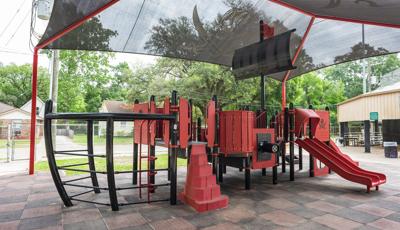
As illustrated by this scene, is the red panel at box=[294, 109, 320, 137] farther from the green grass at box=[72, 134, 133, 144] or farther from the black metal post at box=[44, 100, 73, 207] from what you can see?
the green grass at box=[72, 134, 133, 144]

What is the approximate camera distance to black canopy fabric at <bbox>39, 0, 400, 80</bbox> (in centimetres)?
605

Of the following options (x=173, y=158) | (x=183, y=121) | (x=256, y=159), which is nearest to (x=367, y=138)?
(x=256, y=159)

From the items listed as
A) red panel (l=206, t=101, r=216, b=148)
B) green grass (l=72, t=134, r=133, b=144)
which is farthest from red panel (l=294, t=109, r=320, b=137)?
green grass (l=72, t=134, r=133, b=144)

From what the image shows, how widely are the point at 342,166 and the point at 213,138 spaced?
2773 millimetres

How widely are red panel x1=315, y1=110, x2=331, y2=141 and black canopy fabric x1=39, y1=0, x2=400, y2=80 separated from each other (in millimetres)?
2417

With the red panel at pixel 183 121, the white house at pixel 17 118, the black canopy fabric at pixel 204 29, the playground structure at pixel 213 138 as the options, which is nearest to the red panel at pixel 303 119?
the playground structure at pixel 213 138

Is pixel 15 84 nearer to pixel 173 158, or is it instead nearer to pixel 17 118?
pixel 17 118

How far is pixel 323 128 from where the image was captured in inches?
258

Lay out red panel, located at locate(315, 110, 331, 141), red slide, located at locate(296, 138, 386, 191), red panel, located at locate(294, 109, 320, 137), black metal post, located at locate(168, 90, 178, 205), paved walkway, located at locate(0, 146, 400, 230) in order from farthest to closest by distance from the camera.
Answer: red panel, located at locate(315, 110, 331, 141) → red panel, located at locate(294, 109, 320, 137) → red slide, located at locate(296, 138, 386, 191) → black metal post, located at locate(168, 90, 178, 205) → paved walkway, located at locate(0, 146, 400, 230)

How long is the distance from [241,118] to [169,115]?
5.14 feet

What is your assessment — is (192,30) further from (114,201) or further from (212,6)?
(114,201)

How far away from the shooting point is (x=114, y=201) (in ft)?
11.8

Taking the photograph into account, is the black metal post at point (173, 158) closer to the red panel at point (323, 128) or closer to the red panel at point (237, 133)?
the red panel at point (237, 133)

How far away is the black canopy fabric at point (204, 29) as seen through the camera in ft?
19.9
